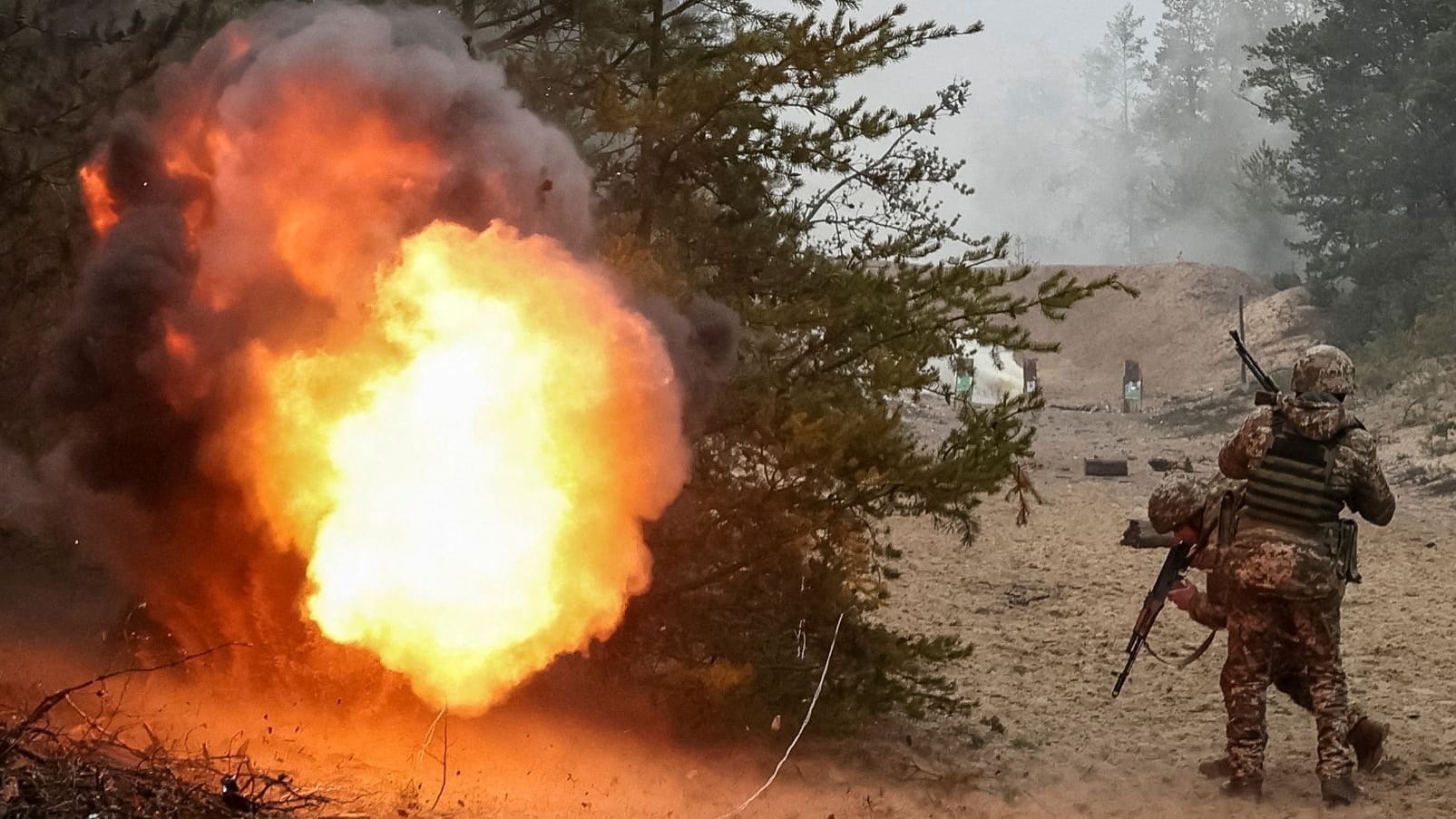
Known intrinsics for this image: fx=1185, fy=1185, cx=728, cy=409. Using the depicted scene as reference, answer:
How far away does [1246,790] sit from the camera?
736 cm

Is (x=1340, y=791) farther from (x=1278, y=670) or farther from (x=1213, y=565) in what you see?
(x=1213, y=565)

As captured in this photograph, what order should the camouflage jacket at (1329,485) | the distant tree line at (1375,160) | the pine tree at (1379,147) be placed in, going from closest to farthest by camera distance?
the camouflage jacket at (1329,485) → the distant tree line at (1375,160) → the pine tree at (1379,147)

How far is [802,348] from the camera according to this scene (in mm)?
9055

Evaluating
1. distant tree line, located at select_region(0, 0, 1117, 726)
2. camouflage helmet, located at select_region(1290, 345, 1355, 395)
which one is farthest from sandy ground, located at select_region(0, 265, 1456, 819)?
camouflage helmet, located at select_region(1290, 345, 1355, 395)

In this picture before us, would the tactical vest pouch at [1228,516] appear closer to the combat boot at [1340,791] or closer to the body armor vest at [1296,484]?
the body armor vest at [1296,484]

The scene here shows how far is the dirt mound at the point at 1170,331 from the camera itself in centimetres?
3919

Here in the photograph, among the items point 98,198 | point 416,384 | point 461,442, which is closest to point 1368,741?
point 461,442

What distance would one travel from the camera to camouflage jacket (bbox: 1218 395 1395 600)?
23.7 ft

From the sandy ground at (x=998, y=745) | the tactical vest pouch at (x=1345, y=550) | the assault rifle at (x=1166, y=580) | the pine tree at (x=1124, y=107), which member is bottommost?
the sandy ground at (x=998, y=745)

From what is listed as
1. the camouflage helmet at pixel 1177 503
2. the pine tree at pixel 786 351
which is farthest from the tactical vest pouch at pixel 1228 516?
the pine tree at pixel 786 351

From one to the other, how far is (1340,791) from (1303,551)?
1441 millimetres

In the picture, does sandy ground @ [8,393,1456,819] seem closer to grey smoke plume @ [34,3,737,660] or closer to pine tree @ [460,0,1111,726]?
pine tree @ [460,0,1111,726]

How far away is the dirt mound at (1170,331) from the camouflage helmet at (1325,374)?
31166 millimetres

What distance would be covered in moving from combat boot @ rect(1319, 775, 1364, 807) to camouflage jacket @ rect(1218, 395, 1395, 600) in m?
1.11
